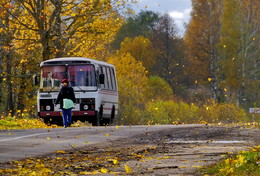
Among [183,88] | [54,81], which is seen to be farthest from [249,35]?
[54,81]

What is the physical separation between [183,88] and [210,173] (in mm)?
78261

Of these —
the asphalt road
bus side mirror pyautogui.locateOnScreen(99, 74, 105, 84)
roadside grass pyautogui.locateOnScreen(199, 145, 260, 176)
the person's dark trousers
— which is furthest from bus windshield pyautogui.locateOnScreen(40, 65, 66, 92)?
roadside grass pyautogui.locateOnScreen(199, 145, 260, 176)

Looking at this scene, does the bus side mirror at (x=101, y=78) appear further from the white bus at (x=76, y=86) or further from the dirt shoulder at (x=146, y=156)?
the dirt shoulder at (x=146, y=156)

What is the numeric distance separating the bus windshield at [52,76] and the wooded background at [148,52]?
4.80m

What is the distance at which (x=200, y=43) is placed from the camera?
232 feet

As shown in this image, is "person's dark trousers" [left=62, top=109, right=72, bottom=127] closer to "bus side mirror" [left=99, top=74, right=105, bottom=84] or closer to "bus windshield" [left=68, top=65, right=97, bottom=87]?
"bus windshield" [left=68, top=65, right=97, bottom=87]

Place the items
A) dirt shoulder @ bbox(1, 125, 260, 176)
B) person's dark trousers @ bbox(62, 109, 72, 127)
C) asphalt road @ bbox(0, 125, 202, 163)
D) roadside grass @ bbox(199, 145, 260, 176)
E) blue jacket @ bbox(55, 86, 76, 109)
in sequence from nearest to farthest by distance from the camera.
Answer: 1. roadside grass @ bbox(199, 145, 260, 176)
2. dirt shoulder @ bbox(1, 125, 260, 176)
3. asphalt road @ bbox(0, 125, 202, 163)
4. blue jacket @ bbox(55, 86, 76, 109)
5. person's dark trousers @ bbox(62, 109, 72, 127)

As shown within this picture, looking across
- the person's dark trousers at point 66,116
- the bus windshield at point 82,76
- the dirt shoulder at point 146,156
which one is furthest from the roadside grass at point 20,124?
the dirt shoulder at point 146,156

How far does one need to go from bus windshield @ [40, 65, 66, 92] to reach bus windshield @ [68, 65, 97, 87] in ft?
1.12

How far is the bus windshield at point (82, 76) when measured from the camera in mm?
31016

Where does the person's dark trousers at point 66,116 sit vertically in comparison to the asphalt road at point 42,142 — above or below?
above

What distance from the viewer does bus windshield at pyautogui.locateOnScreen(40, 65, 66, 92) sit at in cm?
3114

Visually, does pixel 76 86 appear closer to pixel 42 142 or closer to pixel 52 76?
pixel 52 76

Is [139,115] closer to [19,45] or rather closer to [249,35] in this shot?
[19,45]
